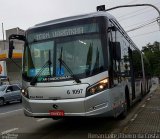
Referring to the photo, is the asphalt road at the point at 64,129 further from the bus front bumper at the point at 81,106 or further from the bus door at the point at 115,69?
the bus door at the point at 115,69

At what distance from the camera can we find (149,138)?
27.7 feet

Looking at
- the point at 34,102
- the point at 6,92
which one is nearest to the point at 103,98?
the point at 34,102

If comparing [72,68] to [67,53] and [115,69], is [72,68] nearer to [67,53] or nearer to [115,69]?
[67,53]

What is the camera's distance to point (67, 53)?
9891 millimetres

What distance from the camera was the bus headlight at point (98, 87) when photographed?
30.8 feet

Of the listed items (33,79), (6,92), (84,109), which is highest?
(33,79)

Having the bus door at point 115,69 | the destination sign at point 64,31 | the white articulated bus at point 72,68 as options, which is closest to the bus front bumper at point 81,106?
the white articulated bus at point 72,68

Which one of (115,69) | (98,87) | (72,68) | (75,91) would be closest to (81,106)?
(75,91)

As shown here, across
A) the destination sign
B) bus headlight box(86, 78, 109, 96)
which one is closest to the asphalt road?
bus headlight box(86, 78, 109, 96)

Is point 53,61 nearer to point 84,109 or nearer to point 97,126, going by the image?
point 84,109

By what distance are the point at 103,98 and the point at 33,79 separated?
2055mm

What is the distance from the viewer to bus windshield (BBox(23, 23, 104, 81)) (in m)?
9.67

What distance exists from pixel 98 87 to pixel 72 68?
2.84 ft

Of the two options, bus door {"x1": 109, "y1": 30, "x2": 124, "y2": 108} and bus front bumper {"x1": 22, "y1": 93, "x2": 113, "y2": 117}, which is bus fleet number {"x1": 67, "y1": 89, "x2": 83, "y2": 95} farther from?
bus door {"x1": 109, "y1": 30, "x2": 124, "y2": 108}
